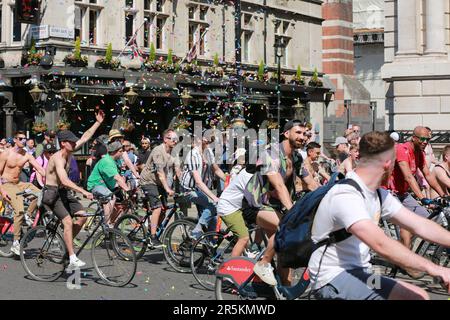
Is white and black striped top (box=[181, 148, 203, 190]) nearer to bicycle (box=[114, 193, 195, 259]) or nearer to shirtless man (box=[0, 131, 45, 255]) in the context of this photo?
bicycle (box=[114, 193, 195, 259])

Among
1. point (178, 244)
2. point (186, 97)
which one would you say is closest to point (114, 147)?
point (178, 244)

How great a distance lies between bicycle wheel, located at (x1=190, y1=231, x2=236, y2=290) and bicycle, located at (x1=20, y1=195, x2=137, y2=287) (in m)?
0.82

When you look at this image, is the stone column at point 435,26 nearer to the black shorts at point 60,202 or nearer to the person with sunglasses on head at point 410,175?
the person with sunglasses on head at point 410,175

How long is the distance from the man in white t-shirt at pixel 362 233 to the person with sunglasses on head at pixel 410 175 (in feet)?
17.6

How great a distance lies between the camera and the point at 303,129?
29.7ft

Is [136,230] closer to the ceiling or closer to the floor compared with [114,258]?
closer to the ceiling

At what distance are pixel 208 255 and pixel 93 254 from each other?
138 centimetres

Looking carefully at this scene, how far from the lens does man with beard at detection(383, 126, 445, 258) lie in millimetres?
11148

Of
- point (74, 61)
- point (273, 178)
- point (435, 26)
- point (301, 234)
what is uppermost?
point (74, 61)

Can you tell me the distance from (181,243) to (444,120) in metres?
9.76

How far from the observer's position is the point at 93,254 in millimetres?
10688

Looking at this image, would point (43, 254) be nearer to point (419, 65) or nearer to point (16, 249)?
point (16, 249)

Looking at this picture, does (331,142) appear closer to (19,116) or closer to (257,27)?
(257,27)

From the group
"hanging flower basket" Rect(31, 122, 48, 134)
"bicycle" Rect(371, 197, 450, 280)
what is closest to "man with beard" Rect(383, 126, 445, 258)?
"bicycle" Rect(371, 197, 450, 280)
